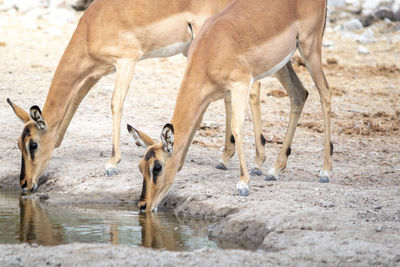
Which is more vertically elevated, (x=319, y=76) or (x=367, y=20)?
(x=319, y=76)

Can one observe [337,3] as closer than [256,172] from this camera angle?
No

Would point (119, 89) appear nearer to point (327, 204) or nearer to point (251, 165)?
point (251, 165)

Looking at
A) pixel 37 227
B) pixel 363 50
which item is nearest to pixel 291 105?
pixel 37 227

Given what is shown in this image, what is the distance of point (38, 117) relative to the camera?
7.94m

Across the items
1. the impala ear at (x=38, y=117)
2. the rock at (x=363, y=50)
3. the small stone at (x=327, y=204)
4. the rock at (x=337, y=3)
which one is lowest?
the rock at (x=363, y=50)

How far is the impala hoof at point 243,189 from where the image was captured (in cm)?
714

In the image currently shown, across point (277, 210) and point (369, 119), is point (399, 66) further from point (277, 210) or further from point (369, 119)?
point (277, 210)

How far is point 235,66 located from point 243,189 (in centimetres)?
127

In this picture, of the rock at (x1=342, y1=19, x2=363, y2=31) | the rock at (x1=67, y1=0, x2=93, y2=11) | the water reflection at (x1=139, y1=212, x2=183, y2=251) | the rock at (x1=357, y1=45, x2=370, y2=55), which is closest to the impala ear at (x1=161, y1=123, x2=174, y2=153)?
the water reflection at (x1=139, y1=212, x2=183, y2=251)

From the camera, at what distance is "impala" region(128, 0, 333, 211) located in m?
6.88

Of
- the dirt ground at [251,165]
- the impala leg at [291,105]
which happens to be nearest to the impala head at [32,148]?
the dirt ground at [251,165]

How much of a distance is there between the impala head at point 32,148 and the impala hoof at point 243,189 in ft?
7.93

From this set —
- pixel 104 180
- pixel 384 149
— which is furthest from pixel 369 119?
pixel 104 180

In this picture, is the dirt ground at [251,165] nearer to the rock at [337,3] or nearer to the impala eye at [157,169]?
the impala eye at [157,169]
